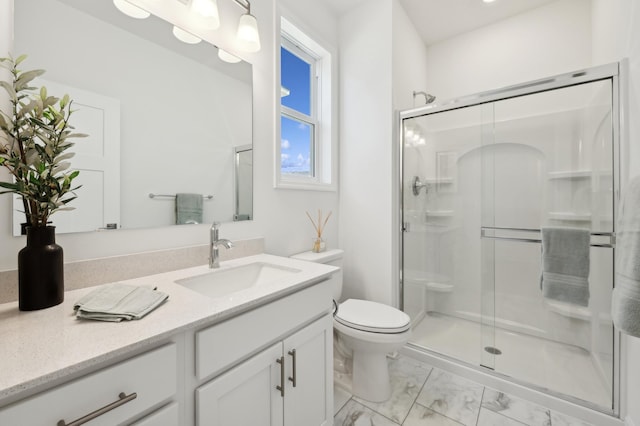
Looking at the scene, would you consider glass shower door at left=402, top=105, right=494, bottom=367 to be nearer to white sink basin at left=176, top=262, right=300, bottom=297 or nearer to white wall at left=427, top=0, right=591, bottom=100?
white wall at left=427, top=0, right=591, bottom=100

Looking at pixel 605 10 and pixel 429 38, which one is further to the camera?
pixel 429 38

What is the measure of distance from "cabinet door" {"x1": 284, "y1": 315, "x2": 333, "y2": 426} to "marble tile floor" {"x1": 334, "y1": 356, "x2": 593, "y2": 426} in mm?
352

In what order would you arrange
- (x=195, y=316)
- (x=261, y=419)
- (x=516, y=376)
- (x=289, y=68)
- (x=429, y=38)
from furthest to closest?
(x=429, y=38) → (x=289, y=68) → (x=516, y=376) → (x=261, y=419) → (x=195, y=316)

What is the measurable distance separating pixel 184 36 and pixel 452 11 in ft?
7.22

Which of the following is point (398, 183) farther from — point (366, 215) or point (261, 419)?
point (261, 419)

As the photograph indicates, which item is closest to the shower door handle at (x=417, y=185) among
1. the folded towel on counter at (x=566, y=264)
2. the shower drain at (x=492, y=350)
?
the folded towel on counter at (x=566, y=264)

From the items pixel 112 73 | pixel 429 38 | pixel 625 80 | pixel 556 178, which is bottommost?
pixel 556 178

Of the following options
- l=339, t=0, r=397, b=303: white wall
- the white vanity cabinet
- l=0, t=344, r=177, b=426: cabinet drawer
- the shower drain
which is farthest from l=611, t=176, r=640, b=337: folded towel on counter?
l=0, t=344, r=177, b=426: cabinet drawer

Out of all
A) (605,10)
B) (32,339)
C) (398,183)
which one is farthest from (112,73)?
(605,10)

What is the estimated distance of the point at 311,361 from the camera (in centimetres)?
113

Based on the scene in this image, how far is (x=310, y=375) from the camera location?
1.13m

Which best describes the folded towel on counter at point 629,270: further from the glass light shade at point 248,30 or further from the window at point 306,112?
the glass light shade at point 248,30

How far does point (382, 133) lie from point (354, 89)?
18.1 inches

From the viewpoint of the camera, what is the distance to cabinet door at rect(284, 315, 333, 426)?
104 centimetres
